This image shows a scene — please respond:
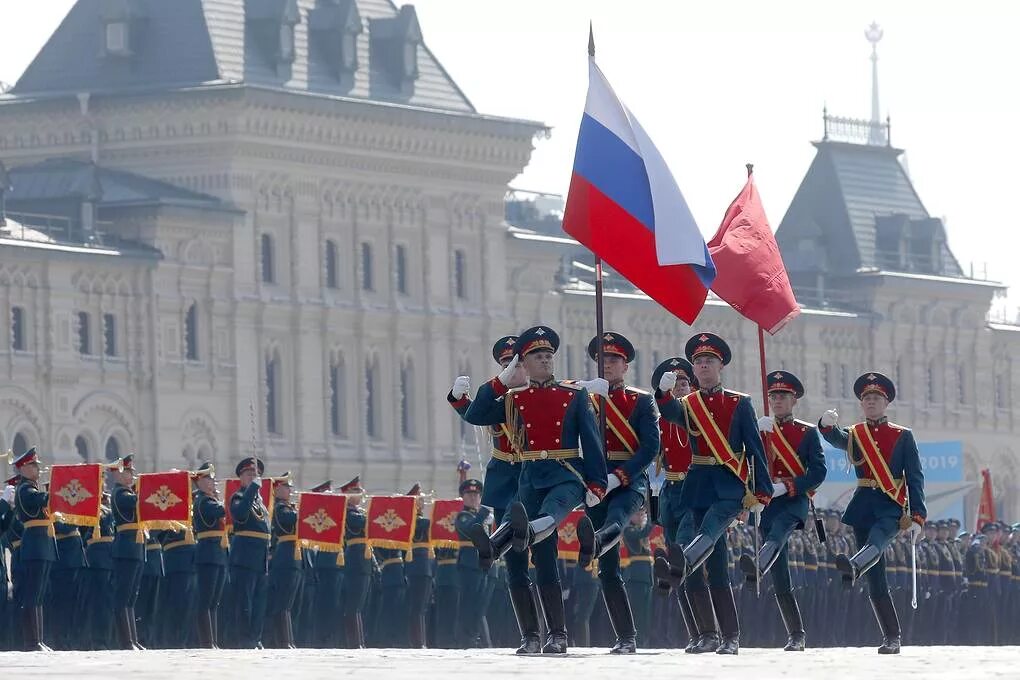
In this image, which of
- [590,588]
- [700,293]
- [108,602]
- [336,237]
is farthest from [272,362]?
[700,293]

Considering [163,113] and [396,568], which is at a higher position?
[163,113]

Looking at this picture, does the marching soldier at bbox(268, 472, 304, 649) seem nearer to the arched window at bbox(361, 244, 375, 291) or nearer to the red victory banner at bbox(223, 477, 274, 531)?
the red victory banner at bbox(223, 477, 274, 531)

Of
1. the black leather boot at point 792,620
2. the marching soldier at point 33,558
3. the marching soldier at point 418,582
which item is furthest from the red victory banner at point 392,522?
the black leather boot at point 792,620

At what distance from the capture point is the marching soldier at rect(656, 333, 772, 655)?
23.6 meters

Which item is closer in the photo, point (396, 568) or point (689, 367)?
point (689, 367)

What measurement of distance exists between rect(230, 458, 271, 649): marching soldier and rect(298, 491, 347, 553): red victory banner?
0.96 metres

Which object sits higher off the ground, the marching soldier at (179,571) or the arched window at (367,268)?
the arched window at (367,268)

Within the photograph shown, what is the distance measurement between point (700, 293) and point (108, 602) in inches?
260

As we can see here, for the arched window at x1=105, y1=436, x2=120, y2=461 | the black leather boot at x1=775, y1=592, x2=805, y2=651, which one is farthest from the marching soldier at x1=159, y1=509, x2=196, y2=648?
the arched window at x1=105, y1=436, x2=120, y2=461

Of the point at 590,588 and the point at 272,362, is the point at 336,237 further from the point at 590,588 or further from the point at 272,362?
the point at 590,588

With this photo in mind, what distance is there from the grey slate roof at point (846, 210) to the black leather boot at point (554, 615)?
68078mm

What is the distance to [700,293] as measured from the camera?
24.4 m

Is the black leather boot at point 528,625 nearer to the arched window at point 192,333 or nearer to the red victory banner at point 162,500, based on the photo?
the red victory banner at point 162,500

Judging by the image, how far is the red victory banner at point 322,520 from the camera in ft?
102
